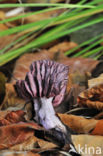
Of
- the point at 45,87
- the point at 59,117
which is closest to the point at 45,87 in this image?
the point at 45,87

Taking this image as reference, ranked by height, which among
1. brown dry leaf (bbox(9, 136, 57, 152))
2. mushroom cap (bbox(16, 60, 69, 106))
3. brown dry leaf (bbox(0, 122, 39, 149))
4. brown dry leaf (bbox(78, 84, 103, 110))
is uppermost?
mushroom cap (bbox(16, 60, 69, 106))

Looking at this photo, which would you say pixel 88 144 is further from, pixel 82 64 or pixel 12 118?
pixel 82 64

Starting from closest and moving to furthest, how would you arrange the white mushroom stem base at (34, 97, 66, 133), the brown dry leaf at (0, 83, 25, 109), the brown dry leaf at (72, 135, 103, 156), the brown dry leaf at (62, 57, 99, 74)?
the brown dry leaf at (72, 135, 103, 156) → the white mushroom stem base at (34, 97, 66, 133) → the brown dry leaf at (0, 83, 25, 109) → the brown dry leaf at (62, 57, 99, 74)

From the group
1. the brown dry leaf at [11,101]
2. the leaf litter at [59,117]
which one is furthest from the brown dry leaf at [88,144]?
the brown dry leaf at [11,101]

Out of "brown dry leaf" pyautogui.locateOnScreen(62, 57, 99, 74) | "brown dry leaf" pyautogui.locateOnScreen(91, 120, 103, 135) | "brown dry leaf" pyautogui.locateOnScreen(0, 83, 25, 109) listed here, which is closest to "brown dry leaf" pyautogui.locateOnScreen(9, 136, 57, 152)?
"brown dry leaf" pyautogui.locateOnScreen(91, 120, 103, 135)

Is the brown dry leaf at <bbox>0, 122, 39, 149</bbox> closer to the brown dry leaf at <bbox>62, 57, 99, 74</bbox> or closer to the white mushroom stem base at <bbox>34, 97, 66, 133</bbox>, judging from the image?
the white mushroom stem base at <bbox>34, 97, 66, 133</bbox>

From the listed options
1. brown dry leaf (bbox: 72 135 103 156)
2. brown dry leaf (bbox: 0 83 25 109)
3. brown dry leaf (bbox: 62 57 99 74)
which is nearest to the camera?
brown dry leaf (bbox: 72 135 103 156)

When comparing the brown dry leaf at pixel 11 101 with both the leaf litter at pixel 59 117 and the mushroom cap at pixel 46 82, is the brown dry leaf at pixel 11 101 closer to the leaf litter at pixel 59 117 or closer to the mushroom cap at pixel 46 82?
the leaf litter at pixel 59 117
